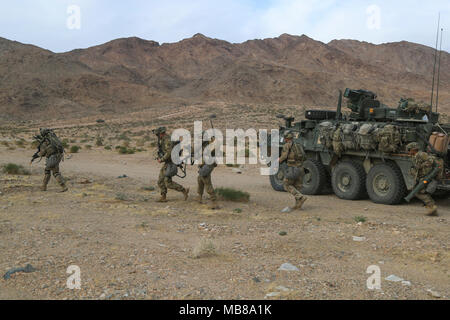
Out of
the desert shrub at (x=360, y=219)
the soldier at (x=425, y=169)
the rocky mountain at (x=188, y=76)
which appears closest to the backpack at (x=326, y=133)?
the soldier at (x=425, y=169)

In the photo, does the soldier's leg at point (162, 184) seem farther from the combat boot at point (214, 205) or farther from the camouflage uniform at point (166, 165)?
the combat boot at point (214, 205)

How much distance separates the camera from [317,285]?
5023 millimetres

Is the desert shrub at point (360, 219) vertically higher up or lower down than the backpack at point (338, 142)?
lower down

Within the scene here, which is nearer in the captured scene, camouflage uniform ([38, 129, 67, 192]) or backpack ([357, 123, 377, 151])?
backpack ([357, 123, 377, 151])

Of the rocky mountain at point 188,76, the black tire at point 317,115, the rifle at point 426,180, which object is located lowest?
the rifle at point 426,180

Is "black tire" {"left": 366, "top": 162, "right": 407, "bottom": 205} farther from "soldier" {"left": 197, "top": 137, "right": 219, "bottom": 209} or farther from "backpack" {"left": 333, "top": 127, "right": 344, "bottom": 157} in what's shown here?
"soldier" {"left": 197, "top": 137, "right": 219, "bottom": 209}

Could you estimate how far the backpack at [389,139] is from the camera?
9609mm

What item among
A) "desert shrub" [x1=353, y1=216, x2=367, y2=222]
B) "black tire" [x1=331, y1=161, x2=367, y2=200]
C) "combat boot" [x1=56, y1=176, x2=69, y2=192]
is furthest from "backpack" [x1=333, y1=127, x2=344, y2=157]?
"combat boot" [x1=56, y1=176, x2=69, y2=192]

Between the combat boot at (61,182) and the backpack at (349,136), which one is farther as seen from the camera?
the combat boot at (61,182)

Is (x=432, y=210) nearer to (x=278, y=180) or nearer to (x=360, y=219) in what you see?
(x=360, y=219)

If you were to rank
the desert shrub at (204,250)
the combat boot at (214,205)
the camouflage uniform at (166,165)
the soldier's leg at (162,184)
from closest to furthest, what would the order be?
the desert shrub at (204,250), the combat boot at (214,205), the camouflage uniform at (166,165), the soldier's leg at (162,184)

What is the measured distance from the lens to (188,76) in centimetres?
8694

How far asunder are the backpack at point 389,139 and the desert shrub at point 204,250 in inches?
210

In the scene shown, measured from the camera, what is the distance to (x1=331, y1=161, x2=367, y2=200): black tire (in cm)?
1058
